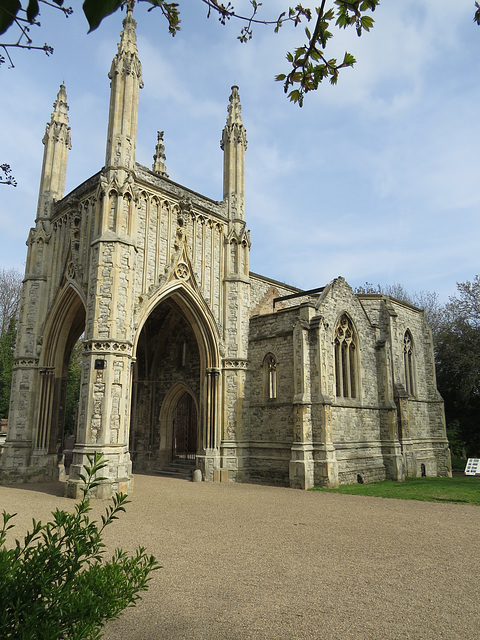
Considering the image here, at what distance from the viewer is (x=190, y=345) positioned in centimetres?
2025

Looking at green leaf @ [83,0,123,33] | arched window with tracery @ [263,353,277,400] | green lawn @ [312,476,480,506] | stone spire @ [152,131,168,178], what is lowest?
green lawn @ [312,476,480,506]

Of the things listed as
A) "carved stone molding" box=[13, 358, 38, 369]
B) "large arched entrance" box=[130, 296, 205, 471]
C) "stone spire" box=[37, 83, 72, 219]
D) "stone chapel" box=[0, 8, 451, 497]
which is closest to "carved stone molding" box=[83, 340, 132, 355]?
"stone chapel" box=[0, 8, 451, 497]

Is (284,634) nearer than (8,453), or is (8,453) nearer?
(284,634)

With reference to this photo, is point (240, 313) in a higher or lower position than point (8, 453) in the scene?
higher

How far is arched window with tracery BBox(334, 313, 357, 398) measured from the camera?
56.7ft

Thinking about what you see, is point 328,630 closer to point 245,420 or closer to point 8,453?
point 245,420

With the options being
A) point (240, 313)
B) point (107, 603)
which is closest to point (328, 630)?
point (107, 603)

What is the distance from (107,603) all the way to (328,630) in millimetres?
2567

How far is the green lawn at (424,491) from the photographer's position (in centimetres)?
1260

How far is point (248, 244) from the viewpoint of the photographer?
18.7 m

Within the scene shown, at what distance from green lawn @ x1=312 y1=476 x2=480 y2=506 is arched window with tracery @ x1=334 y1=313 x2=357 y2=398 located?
3.51 meters

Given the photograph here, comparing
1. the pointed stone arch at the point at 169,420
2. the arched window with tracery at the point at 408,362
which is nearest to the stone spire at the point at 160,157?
the pointed stone arch at the point at 169,420

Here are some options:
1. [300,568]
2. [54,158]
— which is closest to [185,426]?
[54,158]

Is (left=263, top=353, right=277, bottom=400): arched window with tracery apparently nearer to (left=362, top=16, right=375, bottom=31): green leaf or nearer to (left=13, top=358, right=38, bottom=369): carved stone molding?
(left=13, top=358, right=38, bottom=369): carved stone molding
